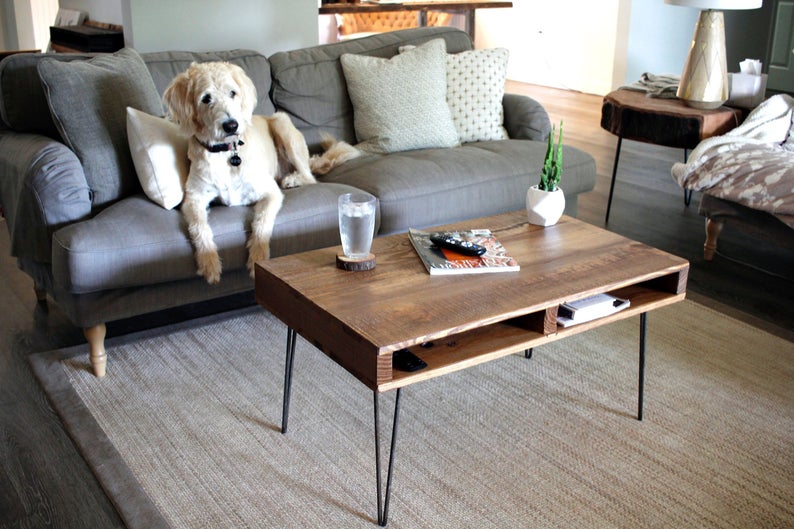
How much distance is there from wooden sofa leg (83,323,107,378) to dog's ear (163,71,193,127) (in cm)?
71

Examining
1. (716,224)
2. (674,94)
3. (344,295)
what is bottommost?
(716,224)

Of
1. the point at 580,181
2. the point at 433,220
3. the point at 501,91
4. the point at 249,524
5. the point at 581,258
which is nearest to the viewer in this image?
the point at 249,524

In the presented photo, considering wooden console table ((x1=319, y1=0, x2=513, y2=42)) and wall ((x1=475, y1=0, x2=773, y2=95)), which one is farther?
wall ((x1=475, y1=0, x2=773, y2=95))

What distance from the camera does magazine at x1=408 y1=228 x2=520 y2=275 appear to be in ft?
7.20

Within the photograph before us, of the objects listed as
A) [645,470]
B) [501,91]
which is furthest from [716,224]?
[645,470]

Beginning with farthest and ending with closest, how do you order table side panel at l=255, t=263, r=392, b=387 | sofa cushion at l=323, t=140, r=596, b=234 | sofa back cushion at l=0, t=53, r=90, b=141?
sofa cushion at l=323, t=140, r=596, b=234
sofa back cushion at l=0, t=53, r=90, b=141
table side panel at l=255, t=263, r=392, b=387

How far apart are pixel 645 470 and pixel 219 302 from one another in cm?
172

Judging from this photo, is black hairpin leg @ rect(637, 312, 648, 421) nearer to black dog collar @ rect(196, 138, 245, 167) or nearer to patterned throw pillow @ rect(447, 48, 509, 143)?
black dog collar @ rect(196, 138, 245, 167)

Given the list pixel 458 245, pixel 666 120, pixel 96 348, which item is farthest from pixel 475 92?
pixel 96 348

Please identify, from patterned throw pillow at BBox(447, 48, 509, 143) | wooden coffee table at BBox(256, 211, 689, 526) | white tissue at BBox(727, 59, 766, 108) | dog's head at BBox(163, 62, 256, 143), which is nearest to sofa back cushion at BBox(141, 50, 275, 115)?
dog's head at BBox(163, 62, 256, 143)

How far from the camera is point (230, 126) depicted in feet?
8.80

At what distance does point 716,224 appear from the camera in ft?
11.9

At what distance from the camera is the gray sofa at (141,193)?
256 cm

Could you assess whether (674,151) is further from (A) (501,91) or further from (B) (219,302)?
(B) (219,302)
